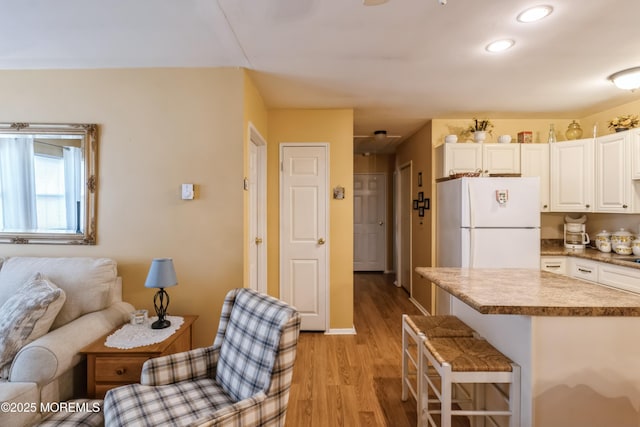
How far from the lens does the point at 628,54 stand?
2.15m

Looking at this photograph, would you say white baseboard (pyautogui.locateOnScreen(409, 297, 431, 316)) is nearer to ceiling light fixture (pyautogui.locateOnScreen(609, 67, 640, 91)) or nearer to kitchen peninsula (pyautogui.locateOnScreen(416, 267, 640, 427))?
kitchen peninsula (pyautogui.locateOnScreen(416, 267, 640, 427))

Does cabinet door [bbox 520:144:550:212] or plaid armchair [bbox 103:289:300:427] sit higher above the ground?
cabinet door [bbox 520:144:550:212]

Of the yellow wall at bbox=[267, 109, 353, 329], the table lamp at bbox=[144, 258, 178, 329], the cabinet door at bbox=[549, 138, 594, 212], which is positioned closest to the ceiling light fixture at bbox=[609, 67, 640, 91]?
the cabinet door at bbox=[549, 138, 594, 212]

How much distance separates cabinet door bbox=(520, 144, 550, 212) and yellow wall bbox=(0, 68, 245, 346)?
3156mm

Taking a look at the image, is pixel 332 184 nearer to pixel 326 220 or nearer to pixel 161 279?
pixel 326 220

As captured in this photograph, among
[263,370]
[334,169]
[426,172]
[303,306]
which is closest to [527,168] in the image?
[426,172]

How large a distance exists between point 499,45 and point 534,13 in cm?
33

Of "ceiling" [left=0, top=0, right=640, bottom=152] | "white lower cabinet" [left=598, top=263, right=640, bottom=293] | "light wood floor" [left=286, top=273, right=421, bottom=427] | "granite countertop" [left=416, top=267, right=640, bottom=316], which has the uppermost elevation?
"ceiling" [left=0, top=0, right=640, bottom=152]

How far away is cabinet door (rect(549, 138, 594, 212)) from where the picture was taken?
322 cm

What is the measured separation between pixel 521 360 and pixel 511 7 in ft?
5.86

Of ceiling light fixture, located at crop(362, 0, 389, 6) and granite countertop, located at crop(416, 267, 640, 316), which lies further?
ceiling light fixture, located at crop(362, 0, 389, 6)

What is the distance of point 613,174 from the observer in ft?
9.77

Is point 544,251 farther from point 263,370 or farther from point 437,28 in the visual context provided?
point 263,370

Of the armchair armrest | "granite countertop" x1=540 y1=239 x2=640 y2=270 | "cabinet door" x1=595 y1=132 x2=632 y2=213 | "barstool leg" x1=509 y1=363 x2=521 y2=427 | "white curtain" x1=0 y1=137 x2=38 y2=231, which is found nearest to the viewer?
"barstool leg" x1=509 y1=363 x2=521 y2=427
